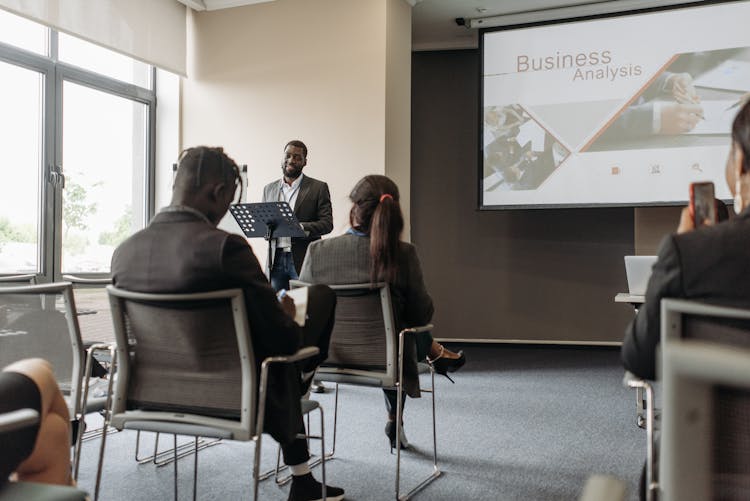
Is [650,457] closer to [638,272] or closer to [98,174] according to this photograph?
[638,272]

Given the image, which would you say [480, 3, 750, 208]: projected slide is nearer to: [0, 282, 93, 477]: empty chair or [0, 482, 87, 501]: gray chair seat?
[0, 282, 93, 477]: empty chair

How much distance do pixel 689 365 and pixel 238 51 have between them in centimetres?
563

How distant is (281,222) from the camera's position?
3576 mm

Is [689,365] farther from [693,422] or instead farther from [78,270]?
[78,270]

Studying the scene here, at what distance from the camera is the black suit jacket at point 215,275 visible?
1.65 metres

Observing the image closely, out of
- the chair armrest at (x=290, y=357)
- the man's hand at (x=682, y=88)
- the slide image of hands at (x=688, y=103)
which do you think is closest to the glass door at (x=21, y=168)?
the chair armrest at (x=290, y=357)

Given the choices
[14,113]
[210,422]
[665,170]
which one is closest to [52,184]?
[14,113]

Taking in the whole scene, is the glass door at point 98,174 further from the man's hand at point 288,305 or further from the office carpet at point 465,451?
the man's hand at point 288,305

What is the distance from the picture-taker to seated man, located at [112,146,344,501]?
5.43 feet

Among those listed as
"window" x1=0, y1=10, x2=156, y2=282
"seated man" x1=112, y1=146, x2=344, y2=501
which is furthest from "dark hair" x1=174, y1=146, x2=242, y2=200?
"window" x1=0, y1=10, x2=156, y2=282

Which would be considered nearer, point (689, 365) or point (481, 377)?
point (689, 365)

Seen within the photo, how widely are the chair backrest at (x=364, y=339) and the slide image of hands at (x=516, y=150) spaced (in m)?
3.38

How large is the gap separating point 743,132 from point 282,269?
327 cm

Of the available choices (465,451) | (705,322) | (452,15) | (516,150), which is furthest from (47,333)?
(452,15)
